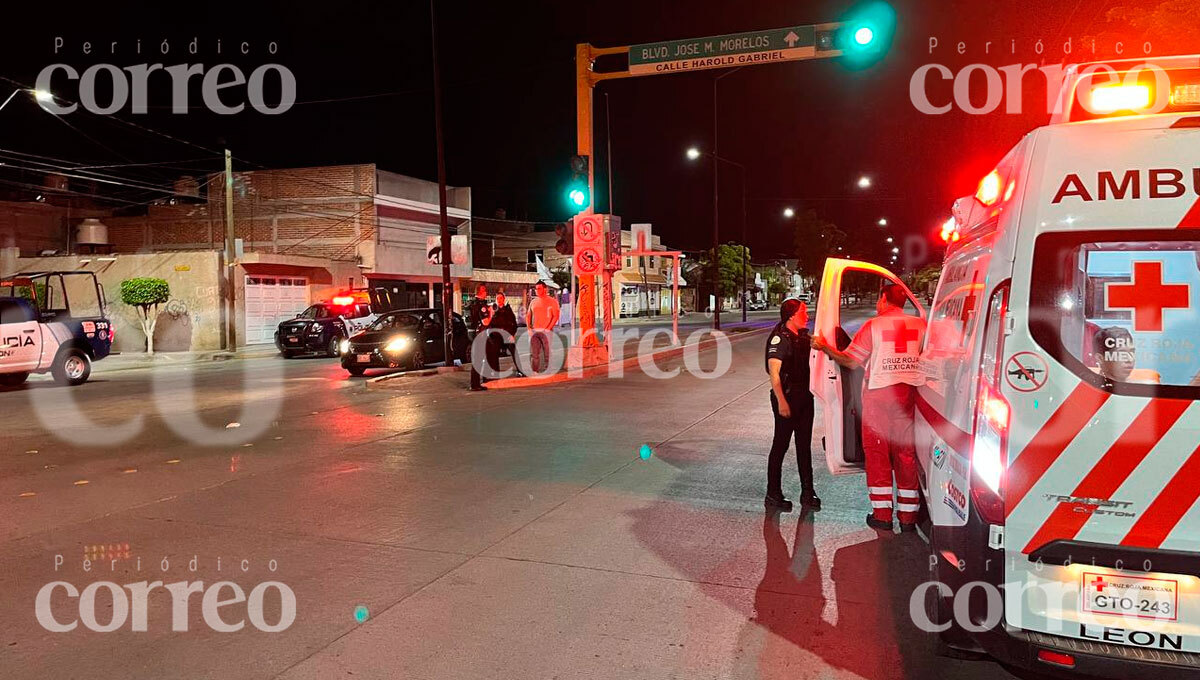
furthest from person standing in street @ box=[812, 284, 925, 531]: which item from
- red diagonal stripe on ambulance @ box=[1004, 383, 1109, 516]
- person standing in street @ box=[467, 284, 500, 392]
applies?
person standing in street @ box=[467, 284, 500, 392]

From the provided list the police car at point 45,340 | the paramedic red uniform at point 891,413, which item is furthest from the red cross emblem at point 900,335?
the police car at point 45,340

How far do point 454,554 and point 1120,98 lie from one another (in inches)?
175

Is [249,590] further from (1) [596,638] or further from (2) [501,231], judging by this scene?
(2) [501,231]

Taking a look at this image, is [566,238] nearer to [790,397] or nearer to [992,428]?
[790,397]

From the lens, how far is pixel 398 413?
38.8 feet

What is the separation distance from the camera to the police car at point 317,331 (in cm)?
2416

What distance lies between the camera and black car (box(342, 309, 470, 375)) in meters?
17.7

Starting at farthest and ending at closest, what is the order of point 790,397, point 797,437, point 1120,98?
1. point 797,437
2. point 790,397
3. point 1120,98

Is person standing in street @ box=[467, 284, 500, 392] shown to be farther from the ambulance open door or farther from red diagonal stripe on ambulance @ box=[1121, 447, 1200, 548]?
red diagonal stripe on ambulance @ box=[1121, 447, 1200, 548]

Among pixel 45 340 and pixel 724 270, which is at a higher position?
pixel 724 270

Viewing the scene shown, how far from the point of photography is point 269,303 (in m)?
A: 30.9

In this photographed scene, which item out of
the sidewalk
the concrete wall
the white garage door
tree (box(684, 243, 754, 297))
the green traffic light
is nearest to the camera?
the green traffic light

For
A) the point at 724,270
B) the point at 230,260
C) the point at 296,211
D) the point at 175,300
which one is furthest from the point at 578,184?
the point at 724,270

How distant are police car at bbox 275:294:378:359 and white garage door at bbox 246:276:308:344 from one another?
5500 millimetres
